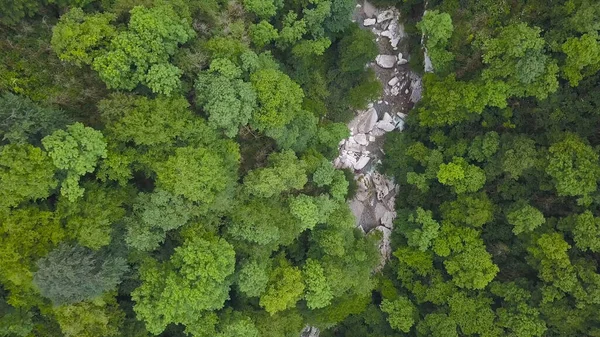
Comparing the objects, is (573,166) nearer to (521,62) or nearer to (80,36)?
(521,62)

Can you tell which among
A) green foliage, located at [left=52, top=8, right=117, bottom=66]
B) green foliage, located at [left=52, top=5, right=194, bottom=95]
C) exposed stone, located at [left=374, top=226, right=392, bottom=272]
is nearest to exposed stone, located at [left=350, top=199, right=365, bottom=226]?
exposed stone, located at [left=374, top=226, right=392, bottom=272]

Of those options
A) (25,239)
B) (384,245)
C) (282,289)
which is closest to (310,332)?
(384,245)

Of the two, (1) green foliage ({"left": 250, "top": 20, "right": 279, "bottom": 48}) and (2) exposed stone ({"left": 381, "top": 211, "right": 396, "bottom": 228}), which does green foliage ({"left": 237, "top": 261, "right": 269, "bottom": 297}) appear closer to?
(2) exposed stone ({"left": 381, "top": 211, "right": 396, "bottom": 228})

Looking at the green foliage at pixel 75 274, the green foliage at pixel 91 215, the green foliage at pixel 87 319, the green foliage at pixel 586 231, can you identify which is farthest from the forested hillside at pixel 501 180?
the green foliage at pixel 91 215

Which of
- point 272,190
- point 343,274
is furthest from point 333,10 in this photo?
point 343,274

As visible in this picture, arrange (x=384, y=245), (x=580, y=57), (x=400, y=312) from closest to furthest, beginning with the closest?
(x=580, y=57) < (x=400, y=312) < (x=384, y=245)

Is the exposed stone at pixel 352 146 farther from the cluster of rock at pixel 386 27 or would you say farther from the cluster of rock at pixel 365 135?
the cluster of rock at pixel 386 27

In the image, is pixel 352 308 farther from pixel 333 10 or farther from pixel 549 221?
pixel 333 10
